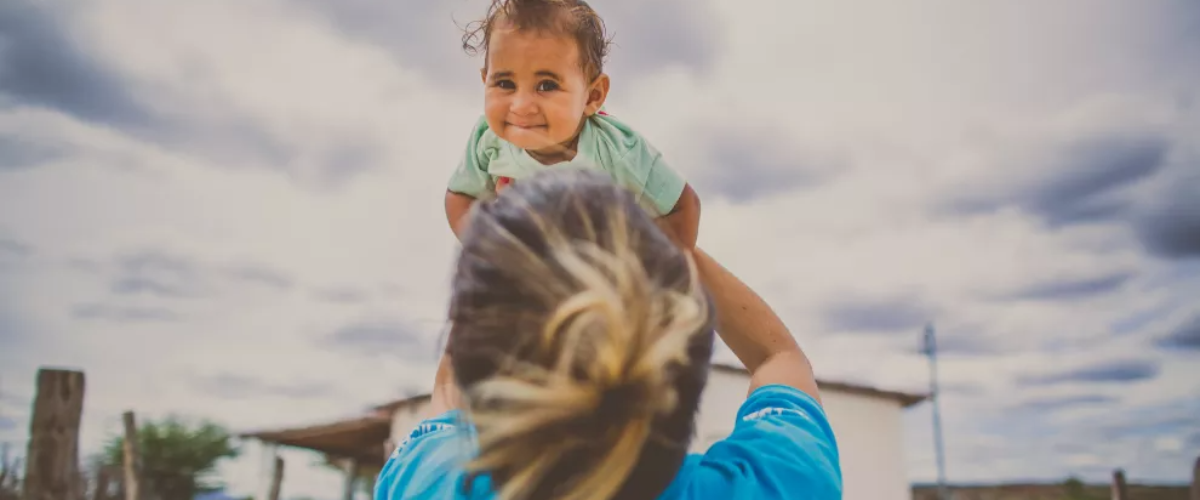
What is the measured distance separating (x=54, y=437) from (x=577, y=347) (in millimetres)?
8711

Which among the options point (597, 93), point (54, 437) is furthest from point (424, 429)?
point (54, 437)

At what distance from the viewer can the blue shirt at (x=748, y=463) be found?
3.82ft

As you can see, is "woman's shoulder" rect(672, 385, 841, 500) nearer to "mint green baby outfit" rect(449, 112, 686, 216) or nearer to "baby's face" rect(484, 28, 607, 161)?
"mint green baby outfit" rect(449, 112, 686, 216)

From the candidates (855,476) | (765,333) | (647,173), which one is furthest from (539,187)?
(855,476)

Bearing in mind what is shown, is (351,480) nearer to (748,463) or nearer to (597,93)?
(597,93)

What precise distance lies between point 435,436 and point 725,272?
2.09 ft

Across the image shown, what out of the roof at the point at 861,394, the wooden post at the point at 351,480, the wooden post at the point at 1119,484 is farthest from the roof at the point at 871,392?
the wooden post at the point at 351,480

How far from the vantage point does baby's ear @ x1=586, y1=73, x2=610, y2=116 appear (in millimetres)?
2607

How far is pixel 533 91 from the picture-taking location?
2391 mm

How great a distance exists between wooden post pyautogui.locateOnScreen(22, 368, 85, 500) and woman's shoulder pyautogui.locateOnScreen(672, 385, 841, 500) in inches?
334

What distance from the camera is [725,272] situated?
67.3 inches

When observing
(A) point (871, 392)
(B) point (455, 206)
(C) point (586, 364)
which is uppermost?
(A) point (871, 392)

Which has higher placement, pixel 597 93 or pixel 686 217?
pixel 597 93

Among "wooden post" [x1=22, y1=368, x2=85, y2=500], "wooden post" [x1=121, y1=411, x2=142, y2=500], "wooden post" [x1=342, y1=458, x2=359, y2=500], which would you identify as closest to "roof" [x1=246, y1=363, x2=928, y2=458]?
"wooden post" [x1=342, y1=458, x2=359, y2=500]
